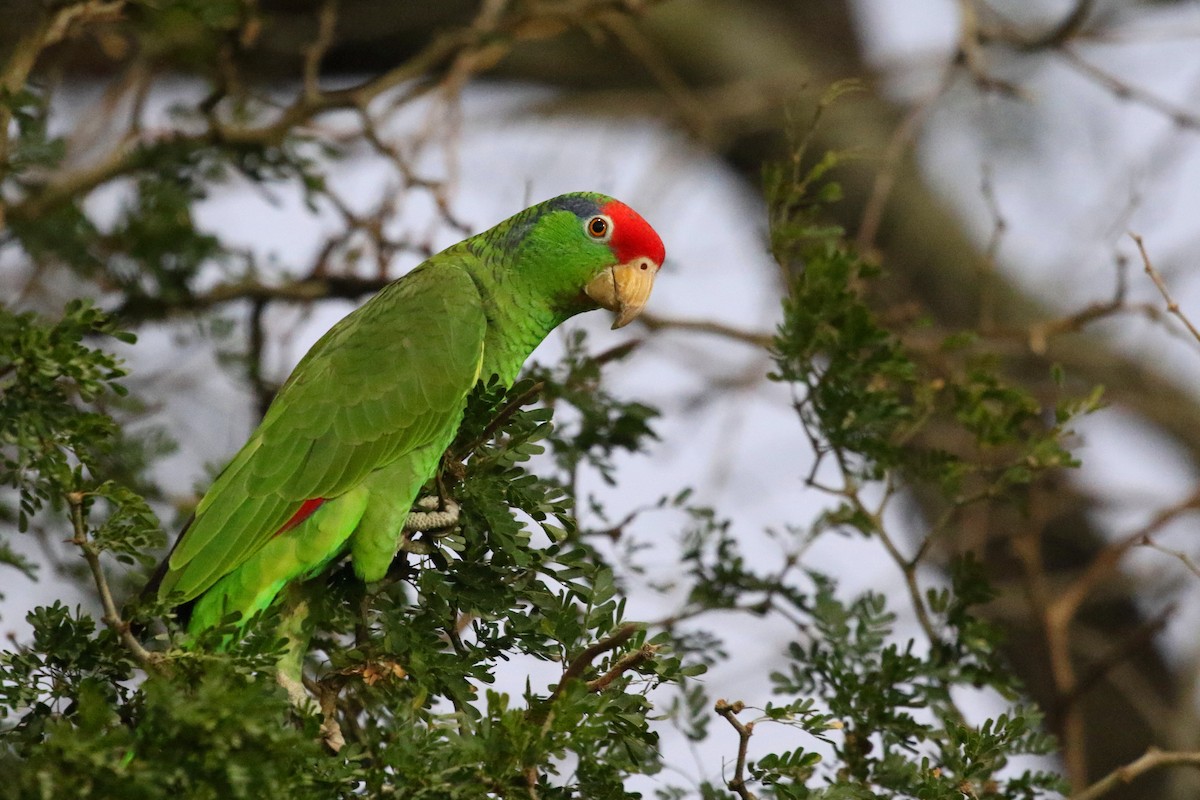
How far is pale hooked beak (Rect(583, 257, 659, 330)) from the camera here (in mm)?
2762

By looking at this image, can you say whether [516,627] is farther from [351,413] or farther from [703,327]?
[703,327]

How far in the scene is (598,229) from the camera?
2.77 meters

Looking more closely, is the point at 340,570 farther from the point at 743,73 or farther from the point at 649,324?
the point at 743,73

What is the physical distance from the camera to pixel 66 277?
13.9 feet

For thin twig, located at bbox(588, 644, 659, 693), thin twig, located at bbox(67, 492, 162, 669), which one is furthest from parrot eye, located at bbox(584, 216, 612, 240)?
thin twig, located at bbox(67, 492, 162, 669)

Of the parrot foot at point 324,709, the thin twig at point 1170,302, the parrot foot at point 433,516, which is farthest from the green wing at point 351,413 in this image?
the thin twig at point 1170,302

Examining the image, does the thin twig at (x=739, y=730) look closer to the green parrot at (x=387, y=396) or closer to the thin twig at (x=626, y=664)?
A: the thin twig at (x=626, y=664)

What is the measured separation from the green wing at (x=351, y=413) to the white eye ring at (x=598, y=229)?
0.31 m

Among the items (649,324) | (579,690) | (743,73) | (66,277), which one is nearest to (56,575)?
(66,277)

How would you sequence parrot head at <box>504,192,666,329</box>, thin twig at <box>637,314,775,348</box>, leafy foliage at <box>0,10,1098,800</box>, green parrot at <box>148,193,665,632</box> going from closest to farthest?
leafy foliage at <box>0,10,1098,800</box>, green parrot at <box>148,193,665,632</box>, parrot head at <box>504,192,666,329</box>, thin twig at <box>637,314,775,348</box>

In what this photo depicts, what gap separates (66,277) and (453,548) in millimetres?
2861

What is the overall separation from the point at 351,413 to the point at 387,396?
9cm

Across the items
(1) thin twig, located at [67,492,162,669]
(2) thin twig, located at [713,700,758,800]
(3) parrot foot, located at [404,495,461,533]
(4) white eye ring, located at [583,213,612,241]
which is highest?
(4) white eye ring, located at [583,213,612,241]

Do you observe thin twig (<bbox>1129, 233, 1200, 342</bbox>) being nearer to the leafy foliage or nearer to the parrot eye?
the leafy foliage
